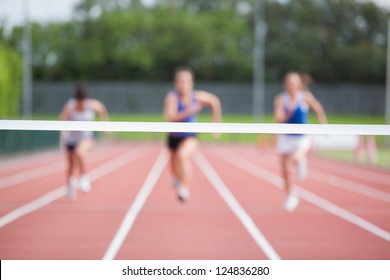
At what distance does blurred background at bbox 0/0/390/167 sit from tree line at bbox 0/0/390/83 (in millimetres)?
72

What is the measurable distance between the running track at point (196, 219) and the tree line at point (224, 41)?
32842 millimetres

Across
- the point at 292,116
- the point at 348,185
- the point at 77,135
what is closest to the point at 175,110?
the point at 292,116

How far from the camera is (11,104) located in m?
23.6

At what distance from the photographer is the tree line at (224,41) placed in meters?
46.0

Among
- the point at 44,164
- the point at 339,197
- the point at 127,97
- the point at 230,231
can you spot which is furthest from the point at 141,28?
the point at 230,231

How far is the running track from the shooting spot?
18.5 feet

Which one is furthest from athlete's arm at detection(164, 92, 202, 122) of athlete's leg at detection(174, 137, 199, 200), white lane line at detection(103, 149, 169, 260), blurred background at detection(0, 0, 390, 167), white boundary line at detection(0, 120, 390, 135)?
blurred background at detection(0, 0, 390, 167)

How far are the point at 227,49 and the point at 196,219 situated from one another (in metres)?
39.7

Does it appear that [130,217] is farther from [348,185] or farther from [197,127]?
[348,185]

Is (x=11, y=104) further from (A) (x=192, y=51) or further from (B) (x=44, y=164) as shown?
(A) (x=192, y=51)

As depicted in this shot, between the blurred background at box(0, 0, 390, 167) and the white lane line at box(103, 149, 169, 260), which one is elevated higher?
the blurred background at box(0, 0, 390, 167)

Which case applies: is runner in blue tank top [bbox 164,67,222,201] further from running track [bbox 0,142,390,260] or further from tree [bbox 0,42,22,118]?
tree [bbox 0,42,22,118]

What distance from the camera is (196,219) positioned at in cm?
773

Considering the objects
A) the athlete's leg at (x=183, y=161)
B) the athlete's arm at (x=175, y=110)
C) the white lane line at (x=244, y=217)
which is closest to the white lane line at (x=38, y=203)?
the athlete's leg at (x=183, y=161)
